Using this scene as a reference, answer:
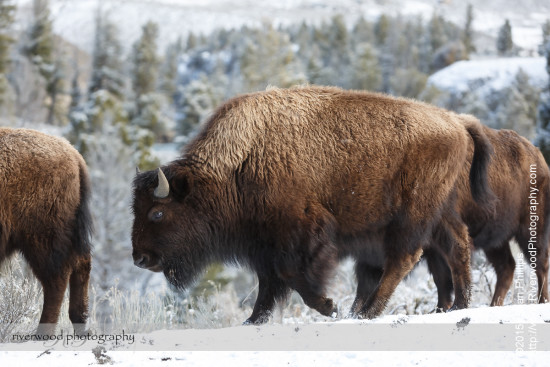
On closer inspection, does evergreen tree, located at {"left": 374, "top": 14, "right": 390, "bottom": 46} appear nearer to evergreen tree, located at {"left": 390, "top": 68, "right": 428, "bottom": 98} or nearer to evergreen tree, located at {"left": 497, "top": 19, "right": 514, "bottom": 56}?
evergreen tree, located at {"left": 497, "top": 19, "right": 514, "bottom": 56}

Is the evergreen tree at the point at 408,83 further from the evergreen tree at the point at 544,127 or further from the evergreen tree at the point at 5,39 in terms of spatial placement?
the evergreen tree at the point at 544,127

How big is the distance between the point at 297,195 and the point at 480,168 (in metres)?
2.38

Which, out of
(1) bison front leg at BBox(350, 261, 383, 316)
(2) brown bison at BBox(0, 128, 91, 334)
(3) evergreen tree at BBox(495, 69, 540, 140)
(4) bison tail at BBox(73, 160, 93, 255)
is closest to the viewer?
(2) brown bison at BBox(0, 128, 91, 334)

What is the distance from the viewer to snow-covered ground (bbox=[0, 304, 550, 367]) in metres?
4.50

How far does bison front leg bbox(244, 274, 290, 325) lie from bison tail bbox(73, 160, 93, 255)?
189cm

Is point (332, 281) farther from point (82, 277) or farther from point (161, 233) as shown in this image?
point (82, 277)

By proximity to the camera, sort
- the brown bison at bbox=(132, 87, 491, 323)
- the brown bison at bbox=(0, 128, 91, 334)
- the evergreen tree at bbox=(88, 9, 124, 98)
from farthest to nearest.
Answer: the evergreen tree at bbox=(88, 9, 124, 98) < the brown bison at bbox=(0, 128, 91, 334) < the brown bison at bbox=(132, 87, 491, 323)

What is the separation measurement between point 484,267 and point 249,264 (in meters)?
6.00

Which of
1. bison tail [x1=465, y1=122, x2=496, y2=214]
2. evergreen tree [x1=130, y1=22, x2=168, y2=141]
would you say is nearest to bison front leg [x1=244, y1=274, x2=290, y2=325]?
bison tail [x1=465, y1=122, x2=496, y2=214]

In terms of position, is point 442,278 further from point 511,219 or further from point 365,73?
point 365,73

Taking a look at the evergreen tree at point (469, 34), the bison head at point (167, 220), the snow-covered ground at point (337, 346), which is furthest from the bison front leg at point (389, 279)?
the evergreen tree at point (469, 34)

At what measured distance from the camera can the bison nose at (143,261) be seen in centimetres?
679

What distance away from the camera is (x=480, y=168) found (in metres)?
7.61

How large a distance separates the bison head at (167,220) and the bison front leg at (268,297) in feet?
2.66
